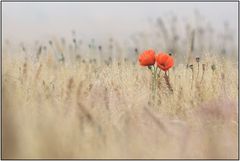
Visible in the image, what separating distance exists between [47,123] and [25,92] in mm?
1159

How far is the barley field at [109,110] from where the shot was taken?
2465 millimetres

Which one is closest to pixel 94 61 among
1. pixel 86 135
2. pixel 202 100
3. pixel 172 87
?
pixel 172 87

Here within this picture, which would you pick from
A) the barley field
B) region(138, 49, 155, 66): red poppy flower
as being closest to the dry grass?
the barley field

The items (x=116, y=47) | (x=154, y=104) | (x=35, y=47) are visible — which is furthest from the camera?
(x=116, y=47)

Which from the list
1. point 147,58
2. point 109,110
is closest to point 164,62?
point 147,58

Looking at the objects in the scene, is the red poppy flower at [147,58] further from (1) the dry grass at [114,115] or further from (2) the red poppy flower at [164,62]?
(1) the dry grass at [114,115]

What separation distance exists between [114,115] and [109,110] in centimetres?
11

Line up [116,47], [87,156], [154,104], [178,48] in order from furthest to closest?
[178,48], [116,47], [154,104], [87,156]

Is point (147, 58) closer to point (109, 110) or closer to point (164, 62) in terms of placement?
point (164, 62)

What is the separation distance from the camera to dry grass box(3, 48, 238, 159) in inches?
96.7

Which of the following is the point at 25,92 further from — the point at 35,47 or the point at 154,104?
the point at 35,47

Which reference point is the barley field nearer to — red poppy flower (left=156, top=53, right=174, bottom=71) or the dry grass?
the dry grass

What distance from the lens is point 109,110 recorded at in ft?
11.0

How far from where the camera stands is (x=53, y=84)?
4.08 m
